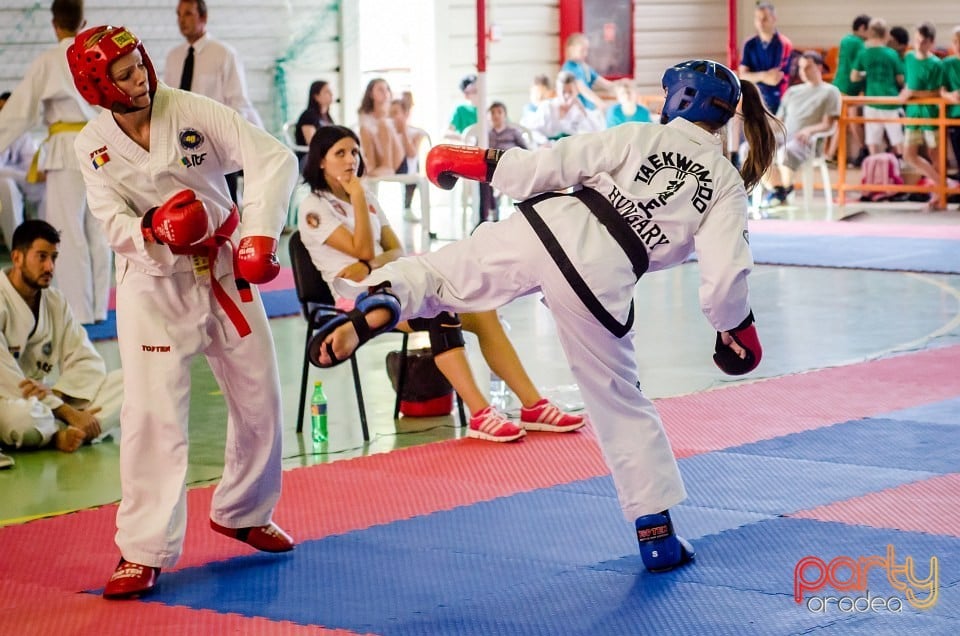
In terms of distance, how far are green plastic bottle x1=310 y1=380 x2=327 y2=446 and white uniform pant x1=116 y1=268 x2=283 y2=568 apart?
1.68m

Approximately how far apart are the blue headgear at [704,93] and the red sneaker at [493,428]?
6.36ft

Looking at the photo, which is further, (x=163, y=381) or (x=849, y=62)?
(x=849, y=62)

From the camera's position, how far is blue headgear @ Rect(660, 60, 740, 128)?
3.94 m

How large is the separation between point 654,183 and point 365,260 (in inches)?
87.5

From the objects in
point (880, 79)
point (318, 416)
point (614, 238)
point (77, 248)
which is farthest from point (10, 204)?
point (880, 79)

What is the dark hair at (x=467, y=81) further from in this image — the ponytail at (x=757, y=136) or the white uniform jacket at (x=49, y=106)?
the ponytail at (x=757, y=136)

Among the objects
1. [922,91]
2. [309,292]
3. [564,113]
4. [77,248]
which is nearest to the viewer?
[309,292]

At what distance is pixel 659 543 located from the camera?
3.89m

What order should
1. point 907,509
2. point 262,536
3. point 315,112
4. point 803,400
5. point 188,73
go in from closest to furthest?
point 262,536
point 907,509
point 803,400
point 188,73
point 315,112

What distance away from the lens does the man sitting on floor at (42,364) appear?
18.5 ft

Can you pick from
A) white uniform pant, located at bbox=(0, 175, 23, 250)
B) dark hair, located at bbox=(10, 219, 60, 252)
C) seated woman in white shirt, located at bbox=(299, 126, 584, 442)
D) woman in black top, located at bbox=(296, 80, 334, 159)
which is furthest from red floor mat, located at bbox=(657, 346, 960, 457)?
woman in black top, located at bbox=(296, 80, 334, 159)

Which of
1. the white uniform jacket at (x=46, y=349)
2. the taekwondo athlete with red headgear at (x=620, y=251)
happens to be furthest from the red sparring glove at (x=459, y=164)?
the white uniform jacket at (x=46, y=349)

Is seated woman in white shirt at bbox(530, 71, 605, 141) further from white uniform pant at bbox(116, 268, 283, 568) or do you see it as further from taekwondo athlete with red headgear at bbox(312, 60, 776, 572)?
white uniform pant at bbox(116, 268, 283, 568)

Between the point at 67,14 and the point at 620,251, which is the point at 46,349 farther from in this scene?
the point at 620,251
